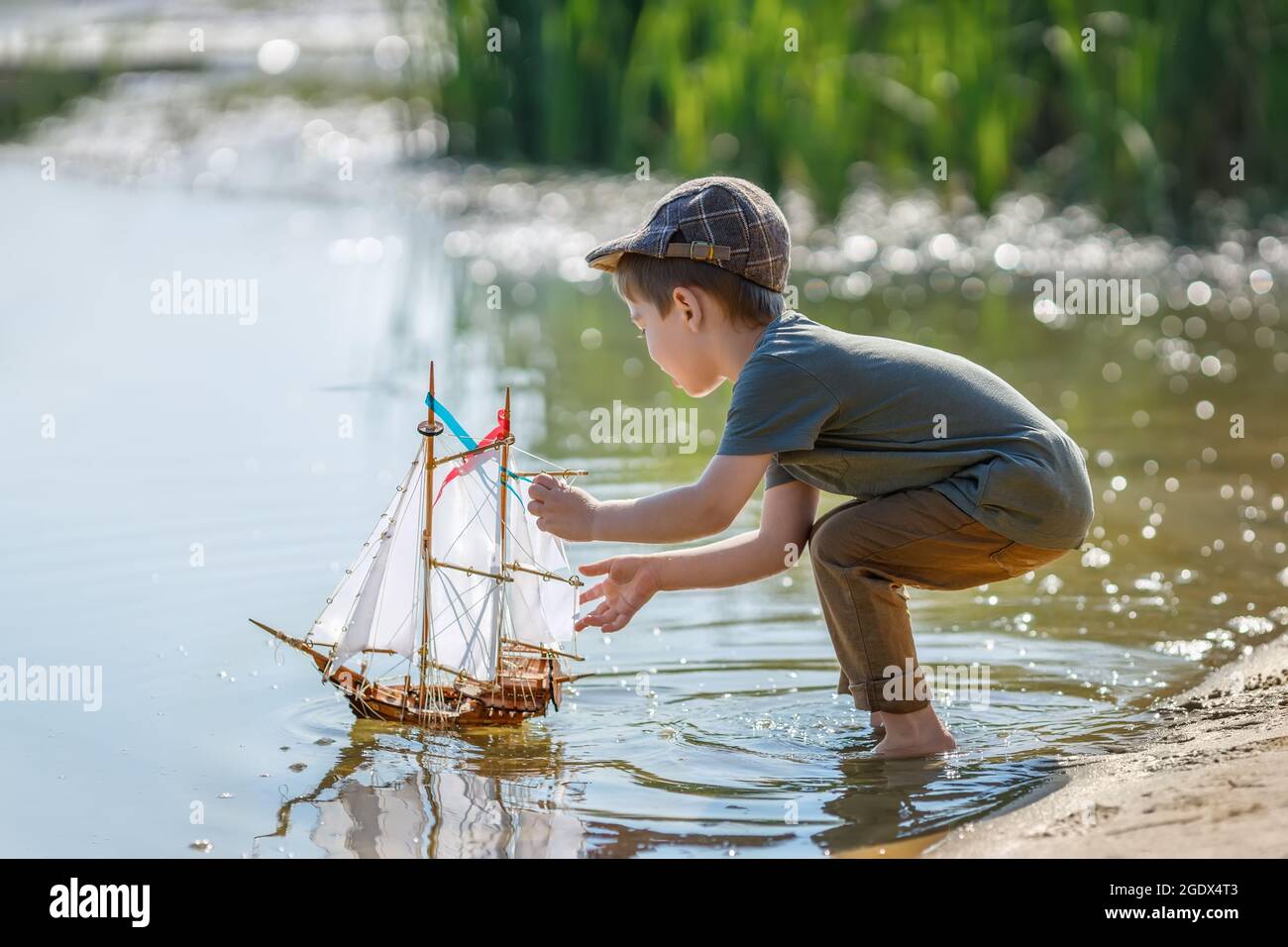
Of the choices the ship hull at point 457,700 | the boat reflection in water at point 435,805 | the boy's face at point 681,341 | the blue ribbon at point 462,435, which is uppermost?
the boy's face at point 681,341

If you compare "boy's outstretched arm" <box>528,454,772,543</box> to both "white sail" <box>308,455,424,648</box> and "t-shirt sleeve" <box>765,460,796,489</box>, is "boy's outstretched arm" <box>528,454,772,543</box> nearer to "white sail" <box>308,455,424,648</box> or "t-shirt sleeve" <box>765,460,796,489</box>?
"t-shirt sleeve" <box>765,460,796,489</box>

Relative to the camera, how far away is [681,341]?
3.21m

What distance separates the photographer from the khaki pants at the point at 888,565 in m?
3.08

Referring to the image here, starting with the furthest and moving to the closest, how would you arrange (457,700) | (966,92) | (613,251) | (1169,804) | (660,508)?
(966,92)
(457,700)
(613,251)
(660,508)
(1169,804)

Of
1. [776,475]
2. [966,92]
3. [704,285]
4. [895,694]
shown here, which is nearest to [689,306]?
[704,285]

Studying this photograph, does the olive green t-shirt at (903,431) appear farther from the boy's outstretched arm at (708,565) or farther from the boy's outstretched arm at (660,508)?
the boy's outstretched arm at (708,565)

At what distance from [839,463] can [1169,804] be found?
34.3 inches

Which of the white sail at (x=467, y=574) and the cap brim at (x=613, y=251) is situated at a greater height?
the cap brim at (x=613, y=251)

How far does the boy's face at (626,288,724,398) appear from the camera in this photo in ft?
10.4

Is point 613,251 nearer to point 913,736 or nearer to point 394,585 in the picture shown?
point 394,585

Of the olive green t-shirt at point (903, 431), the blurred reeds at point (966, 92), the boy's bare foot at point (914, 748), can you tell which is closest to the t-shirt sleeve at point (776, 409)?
the olive green t-shirt at point (903, 431)

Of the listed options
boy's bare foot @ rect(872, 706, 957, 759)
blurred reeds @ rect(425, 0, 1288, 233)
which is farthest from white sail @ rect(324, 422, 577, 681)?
blurred reeds @ rect(425, 0, 1288, 233)

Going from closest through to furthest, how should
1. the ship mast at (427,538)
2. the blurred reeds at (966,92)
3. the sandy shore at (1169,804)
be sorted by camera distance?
the sandy shore at (1169,804) → the ship mast at (427,538) → the blurred reeds at (966,92)
